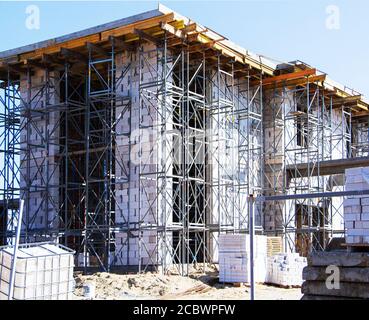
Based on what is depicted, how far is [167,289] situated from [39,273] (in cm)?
604

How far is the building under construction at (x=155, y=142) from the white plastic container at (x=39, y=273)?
7.37m

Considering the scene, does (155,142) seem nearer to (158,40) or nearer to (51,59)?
(158,40)

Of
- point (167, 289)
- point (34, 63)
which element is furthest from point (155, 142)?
point (34, 63)

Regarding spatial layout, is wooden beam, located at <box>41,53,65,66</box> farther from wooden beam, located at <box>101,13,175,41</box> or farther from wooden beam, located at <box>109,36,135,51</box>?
wooden beam, located at <box>109,36,135,51</box>

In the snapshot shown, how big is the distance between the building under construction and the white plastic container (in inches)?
290

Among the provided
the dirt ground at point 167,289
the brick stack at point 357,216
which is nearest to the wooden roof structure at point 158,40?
the dirt ground at point 167,289

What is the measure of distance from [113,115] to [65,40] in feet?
10.9

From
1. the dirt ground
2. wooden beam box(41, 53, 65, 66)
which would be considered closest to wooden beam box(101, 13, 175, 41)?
wooden beam box(41, 53, 65, 66)

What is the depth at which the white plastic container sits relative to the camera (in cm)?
1183

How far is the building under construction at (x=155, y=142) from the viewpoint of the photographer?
20938 millimetres

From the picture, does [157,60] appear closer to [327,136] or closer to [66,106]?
[66,106]

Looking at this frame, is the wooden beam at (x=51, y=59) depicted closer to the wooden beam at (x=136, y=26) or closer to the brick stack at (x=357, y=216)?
the wooden beam at (x=136, y=26)

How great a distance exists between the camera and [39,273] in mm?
12156
